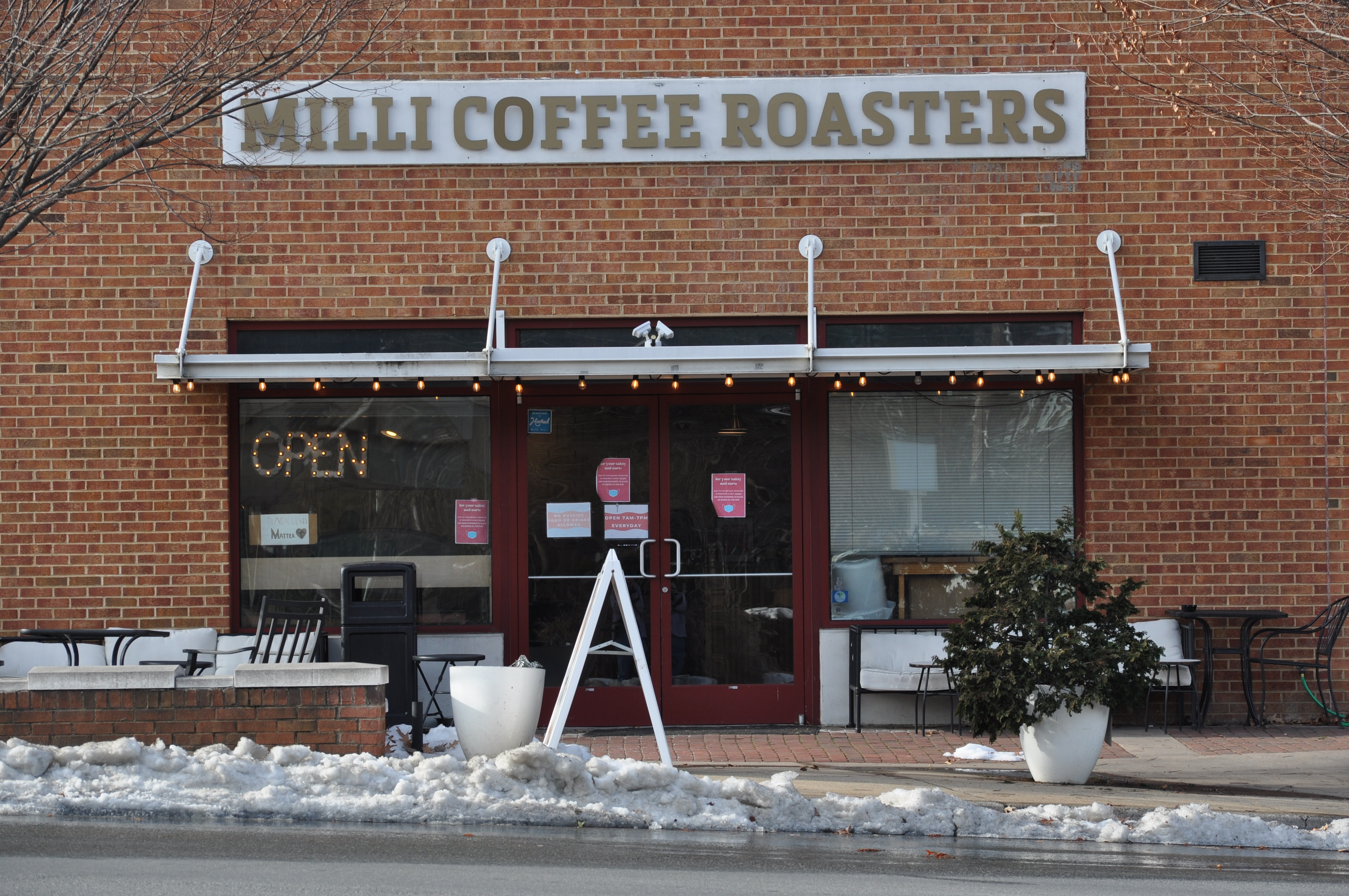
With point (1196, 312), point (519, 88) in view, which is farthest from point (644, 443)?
point (1196, 312)

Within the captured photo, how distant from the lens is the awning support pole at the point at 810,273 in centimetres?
1047

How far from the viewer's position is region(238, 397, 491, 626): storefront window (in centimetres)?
1095

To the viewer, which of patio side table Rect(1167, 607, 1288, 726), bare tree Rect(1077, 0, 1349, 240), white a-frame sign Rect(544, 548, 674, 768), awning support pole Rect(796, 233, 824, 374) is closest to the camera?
white a-frame sign Rect(544, 548, 674, 768)

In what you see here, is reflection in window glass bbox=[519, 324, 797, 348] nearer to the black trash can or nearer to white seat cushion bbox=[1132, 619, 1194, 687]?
the black trash can

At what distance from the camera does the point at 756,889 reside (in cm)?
581

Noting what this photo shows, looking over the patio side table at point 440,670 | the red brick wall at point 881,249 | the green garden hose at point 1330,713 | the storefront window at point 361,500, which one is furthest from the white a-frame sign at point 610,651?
the green garden hose at point 1330,713

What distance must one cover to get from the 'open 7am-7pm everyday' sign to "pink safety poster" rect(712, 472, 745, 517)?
Result: 2.44 meters

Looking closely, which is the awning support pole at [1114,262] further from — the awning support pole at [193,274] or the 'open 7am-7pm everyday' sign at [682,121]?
the awning support pole at [193,274]

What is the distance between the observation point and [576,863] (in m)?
6.20

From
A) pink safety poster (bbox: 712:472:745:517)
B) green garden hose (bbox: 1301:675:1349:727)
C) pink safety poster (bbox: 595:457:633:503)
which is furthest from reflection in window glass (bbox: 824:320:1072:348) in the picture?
green garden hose (bbox: 1301:675:1349:727)

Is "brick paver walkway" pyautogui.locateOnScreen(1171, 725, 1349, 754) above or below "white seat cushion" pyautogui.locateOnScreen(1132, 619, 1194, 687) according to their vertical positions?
below

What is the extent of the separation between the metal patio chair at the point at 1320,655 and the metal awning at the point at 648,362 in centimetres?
249

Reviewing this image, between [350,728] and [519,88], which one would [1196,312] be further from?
[350,728]

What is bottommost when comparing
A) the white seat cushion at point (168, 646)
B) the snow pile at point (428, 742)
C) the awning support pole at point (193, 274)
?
the snow pile at point (428, 742)
